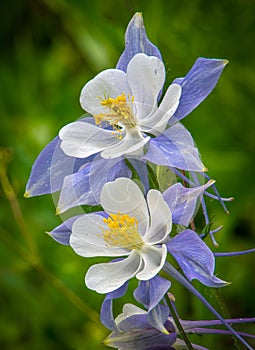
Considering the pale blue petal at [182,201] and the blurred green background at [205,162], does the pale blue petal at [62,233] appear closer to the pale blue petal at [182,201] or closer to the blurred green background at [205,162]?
the pale blue petal at [182,201]

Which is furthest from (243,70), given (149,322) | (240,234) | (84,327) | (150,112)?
(149,322)

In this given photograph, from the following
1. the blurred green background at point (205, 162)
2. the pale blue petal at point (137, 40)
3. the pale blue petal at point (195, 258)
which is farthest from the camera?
the blurred green background at point (205, 162)

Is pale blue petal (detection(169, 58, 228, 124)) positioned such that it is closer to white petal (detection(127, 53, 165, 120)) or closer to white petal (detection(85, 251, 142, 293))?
white petal (detection(127, 53, 165, 120))

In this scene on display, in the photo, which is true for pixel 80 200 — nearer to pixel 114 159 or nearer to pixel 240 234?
pixel 114 159

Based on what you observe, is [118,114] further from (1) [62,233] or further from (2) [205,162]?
(2) [205,162]

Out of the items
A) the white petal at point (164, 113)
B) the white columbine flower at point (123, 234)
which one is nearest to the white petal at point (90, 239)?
the white columbine flower at point (123, 234)

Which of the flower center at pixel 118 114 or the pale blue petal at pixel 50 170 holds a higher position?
the flower center at pixel 118 114

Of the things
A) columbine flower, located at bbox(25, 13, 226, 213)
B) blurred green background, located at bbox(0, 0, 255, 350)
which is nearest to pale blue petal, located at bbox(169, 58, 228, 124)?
columbine flower, located at bbox(25, 13, 226, 213)
